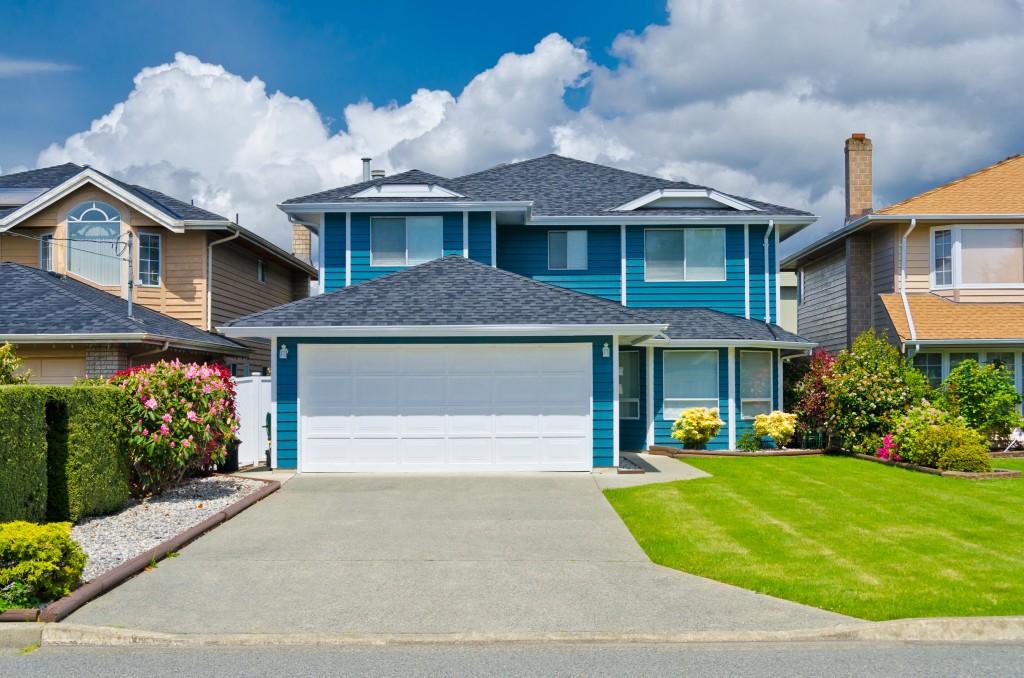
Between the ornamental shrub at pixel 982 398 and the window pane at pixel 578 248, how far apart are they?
8845mm

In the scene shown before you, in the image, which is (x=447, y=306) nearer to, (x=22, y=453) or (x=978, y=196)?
(x=22, y=453)

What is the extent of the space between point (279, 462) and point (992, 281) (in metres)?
17.7

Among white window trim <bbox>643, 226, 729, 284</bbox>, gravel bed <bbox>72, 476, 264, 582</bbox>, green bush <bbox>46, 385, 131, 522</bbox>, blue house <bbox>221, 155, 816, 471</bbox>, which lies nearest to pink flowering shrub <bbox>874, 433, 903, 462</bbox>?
blue house <bbox>221, 155, 816, 471</bbox>

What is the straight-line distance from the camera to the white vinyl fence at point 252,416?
1873 cm

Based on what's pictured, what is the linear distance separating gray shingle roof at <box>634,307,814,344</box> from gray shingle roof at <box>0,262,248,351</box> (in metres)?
10.9

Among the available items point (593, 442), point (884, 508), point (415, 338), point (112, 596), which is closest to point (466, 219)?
point (415, 338)

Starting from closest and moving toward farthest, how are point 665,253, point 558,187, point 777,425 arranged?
point 777,425
point 665,253
point 558,187

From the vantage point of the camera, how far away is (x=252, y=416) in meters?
19.2

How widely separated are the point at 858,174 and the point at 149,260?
19212 mm

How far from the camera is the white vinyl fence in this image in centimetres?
1873

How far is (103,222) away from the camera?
73.0ft

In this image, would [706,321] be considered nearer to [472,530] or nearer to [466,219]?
[466,219]

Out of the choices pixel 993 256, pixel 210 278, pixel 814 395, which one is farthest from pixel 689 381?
pixel 210 278

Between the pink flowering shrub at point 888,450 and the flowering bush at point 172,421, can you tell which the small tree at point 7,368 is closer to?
the flowering bush at point 172,421
